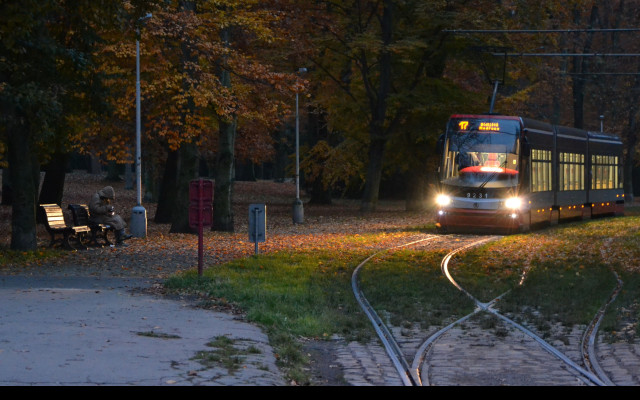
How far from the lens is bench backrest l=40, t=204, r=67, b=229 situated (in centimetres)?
2375

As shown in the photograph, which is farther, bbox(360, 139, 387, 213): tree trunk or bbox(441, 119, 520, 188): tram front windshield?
bbox(360, 139, 387, 213): tree trunk

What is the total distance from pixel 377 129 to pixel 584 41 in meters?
15.9

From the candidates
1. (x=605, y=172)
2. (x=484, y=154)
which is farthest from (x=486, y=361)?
(x=605, y=172)

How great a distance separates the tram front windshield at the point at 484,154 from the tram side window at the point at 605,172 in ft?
31.3

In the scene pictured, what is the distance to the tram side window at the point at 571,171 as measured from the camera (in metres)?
34.4

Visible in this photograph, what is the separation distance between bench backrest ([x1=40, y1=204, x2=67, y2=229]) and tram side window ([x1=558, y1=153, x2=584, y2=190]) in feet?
56.1

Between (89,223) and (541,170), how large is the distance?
46.6 ft

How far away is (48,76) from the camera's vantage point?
21.8 meters

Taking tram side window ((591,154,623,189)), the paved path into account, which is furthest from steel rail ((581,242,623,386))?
tram side window ((591,154,623,189))

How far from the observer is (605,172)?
131 ft

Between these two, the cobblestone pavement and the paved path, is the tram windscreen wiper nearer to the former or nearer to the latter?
the paved path

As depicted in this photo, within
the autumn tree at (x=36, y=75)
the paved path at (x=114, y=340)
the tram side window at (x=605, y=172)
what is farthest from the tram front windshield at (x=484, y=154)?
the paved path at (x=114, y=340)

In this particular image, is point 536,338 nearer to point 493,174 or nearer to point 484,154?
point 493,174

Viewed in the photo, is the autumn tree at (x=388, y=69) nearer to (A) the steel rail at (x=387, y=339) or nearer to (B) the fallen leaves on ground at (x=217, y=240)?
(B) the fallen leaves on ground at (x=217, y=240)
